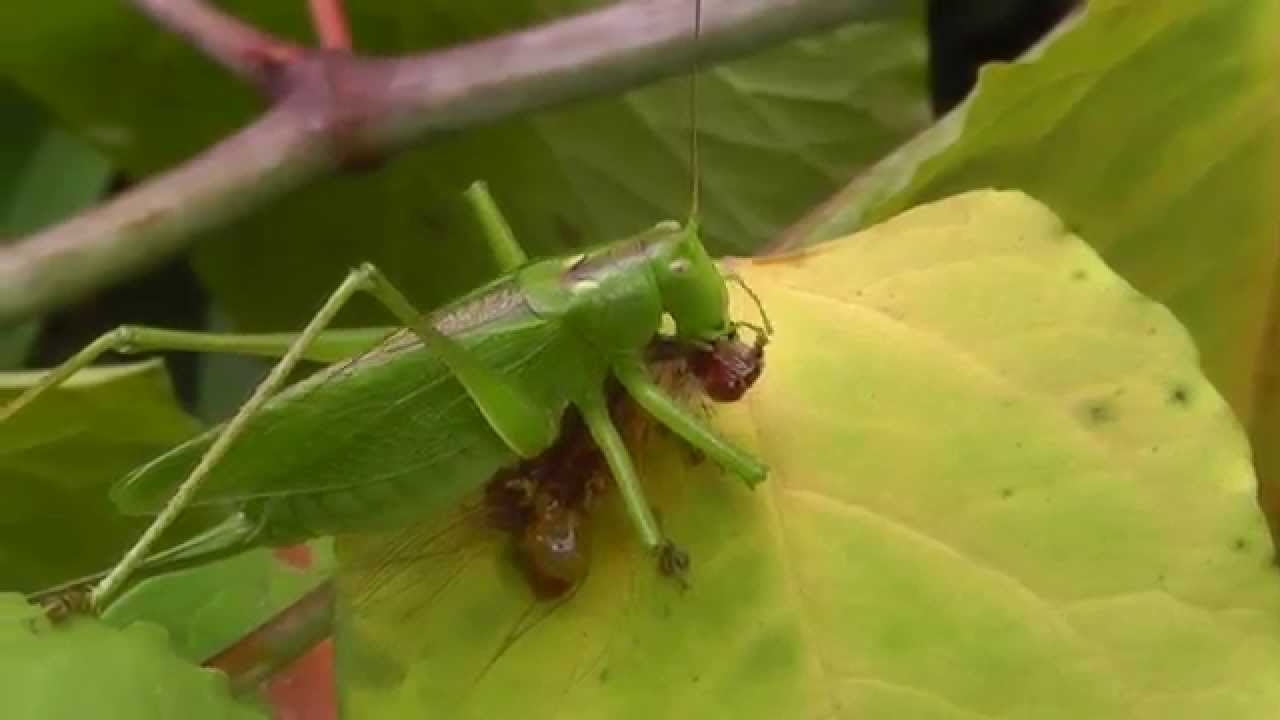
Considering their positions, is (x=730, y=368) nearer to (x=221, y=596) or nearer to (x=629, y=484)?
(x=629, y=484)

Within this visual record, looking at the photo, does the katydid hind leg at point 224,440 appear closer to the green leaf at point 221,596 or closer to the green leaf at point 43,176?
the green leaf at point 221,596

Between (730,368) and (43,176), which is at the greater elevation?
(730,368)

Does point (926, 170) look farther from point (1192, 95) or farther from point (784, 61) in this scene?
point (784, 61)

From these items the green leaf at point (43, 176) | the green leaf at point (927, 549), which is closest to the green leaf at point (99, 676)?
the green leaf at point (927, 549)

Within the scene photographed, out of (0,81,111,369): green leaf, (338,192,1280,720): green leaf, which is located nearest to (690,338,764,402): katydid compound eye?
(338,192,1280,720): green leaf

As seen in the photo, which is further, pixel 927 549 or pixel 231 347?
pixel 231 347

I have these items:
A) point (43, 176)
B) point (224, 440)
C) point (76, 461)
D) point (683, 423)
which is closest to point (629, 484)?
point (683, 423)

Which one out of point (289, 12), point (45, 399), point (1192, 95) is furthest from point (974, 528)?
point (289, 12)
